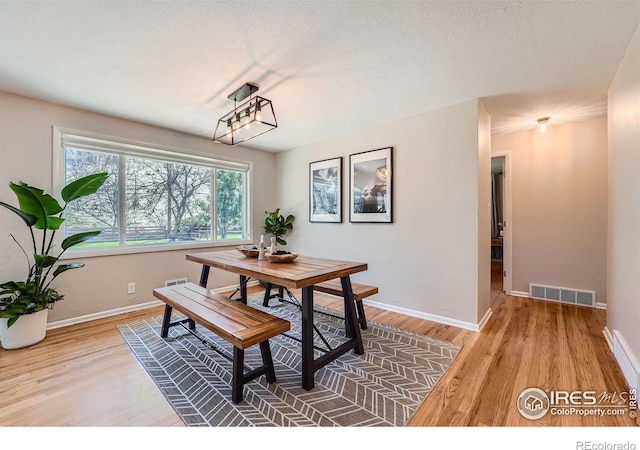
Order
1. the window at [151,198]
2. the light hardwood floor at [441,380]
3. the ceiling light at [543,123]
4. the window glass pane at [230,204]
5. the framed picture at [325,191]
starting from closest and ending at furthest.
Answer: the light hardwood floor at [441,380] → the window at [151,198] → the ceiling light at [543,123] → the framed picture at [325,191] → the window glass pane at [230,204]

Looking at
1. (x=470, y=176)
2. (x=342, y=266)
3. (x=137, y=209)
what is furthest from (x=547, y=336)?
(x=137, y=209)

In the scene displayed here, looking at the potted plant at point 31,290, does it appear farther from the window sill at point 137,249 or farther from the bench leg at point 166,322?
the bench leg at point 166,322

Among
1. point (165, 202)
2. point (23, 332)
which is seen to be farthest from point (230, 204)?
point (23, 332)

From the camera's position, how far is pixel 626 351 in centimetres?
187

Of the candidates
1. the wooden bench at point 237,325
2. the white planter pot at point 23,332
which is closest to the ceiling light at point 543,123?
the wooden bench at point 237,325

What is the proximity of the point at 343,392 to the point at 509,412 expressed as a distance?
96 centimetres

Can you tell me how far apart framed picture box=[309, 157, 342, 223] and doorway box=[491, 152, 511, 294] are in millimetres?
2388

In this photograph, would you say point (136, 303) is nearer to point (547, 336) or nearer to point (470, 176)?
point (470, 176)

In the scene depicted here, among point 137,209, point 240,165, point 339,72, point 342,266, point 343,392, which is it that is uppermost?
point 339,72

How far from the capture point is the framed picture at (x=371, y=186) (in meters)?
3.36

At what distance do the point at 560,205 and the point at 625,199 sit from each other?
187cm

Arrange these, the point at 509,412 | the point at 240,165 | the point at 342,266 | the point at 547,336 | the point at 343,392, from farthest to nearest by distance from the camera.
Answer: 1. the point at 240,165
2. the point at 547,336
3. the point at 342,266
4. the point at 343,392
5. the point at 509,412

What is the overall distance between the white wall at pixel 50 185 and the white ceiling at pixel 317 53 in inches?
8.8

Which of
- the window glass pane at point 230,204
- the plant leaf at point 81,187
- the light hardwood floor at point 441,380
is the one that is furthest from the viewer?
the window glass pane at point 230,204
